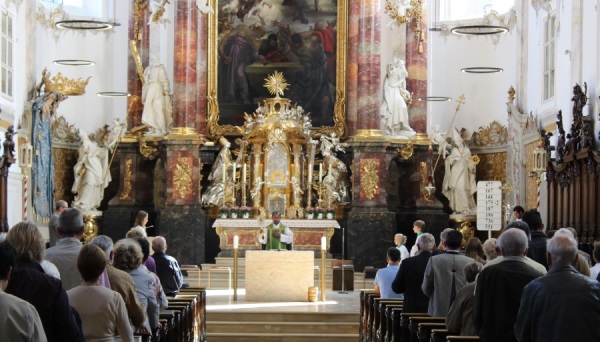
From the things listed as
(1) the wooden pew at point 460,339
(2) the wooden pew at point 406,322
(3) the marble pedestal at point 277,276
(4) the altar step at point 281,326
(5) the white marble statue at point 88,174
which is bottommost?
(4) the altar step at point 281,326

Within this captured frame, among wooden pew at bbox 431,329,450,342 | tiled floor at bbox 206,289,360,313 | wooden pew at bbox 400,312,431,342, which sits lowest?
tiled floor at bbox 206,289,360,313

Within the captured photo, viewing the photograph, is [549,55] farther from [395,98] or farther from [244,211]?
[244,211]

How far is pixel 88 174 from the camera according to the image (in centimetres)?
2725

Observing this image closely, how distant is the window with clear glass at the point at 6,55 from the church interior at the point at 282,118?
1014mm

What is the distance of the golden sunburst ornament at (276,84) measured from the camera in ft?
90.8

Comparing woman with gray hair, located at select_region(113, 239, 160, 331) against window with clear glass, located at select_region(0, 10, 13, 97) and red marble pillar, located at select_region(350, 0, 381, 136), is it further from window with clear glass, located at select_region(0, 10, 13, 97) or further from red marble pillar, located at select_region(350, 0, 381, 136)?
red marble pillar, located at select_region(350, 0, 381, 136)

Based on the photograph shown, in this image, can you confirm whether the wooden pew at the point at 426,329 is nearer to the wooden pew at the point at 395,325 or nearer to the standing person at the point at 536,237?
the wooden pew at the point at 395,325

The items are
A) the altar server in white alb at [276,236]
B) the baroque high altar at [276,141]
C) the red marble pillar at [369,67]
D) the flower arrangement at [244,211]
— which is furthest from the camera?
the red marble pillar at [369,67]

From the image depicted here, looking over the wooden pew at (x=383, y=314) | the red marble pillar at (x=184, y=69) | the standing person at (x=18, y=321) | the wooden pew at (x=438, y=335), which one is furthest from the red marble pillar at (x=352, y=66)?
the standing person at (x=18, y=321)

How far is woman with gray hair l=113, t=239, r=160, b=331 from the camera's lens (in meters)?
10.1

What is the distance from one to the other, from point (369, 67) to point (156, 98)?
4865 mm

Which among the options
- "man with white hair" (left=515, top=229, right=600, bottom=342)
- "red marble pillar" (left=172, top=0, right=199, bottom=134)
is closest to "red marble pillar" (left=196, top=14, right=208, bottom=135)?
"red marble pillar" (left=172, top=0, right=199, bottom=134)

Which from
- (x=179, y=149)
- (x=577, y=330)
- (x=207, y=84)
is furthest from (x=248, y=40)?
(x=577, y=330)

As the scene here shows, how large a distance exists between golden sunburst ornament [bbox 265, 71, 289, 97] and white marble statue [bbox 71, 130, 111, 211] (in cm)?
401
